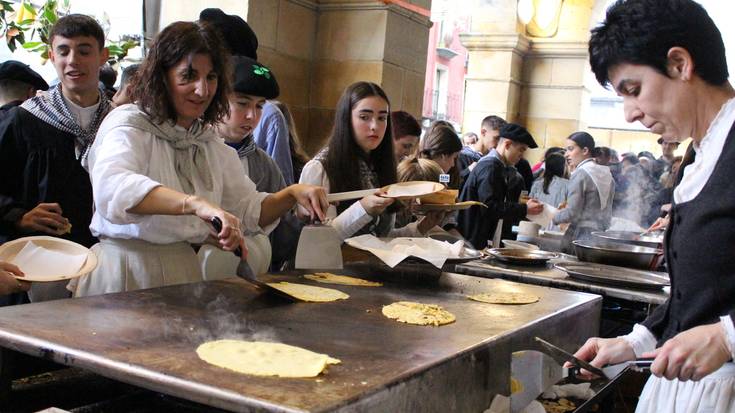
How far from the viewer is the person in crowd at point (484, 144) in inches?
261

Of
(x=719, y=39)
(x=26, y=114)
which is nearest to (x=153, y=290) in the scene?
(x=26, y=114)

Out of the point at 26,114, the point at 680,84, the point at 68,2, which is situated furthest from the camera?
the point at 68,2

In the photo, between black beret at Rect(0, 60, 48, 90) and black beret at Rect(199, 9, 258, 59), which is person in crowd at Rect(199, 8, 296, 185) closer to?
black beret at Rect(199, 9, 258, 59)

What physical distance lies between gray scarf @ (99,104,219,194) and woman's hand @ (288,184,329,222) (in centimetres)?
32

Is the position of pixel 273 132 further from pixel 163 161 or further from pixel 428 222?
pixel 163 161

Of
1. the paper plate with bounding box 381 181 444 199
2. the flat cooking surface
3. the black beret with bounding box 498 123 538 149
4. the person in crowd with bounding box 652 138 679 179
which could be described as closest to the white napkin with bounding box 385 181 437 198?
the paper plate with bounding box 381 181 444 199

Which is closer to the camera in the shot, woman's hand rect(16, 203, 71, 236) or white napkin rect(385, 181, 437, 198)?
woman's hand rect(16, 203, 71, 236)

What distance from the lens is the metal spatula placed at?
263 cm

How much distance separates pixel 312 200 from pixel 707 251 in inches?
53.8

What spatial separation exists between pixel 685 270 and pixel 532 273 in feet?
5.23

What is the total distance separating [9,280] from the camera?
1935mm

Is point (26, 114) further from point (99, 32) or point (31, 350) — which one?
point (31, 350)

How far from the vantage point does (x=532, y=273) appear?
3.25 metres

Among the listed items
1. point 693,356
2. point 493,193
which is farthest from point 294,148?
point 693,356
